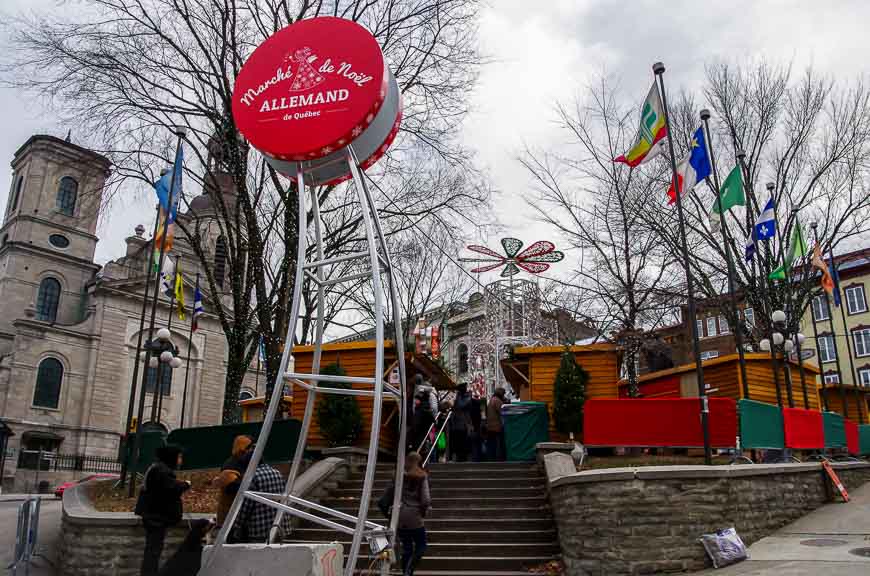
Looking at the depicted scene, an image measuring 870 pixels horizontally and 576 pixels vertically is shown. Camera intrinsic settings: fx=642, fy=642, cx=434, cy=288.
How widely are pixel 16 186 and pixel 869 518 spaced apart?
57.5m

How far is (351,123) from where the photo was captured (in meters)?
6.88

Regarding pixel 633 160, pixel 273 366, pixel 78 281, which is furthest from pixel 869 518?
pixel 78 281

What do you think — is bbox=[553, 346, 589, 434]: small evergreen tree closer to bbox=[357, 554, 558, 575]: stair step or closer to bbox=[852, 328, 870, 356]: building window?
bbox=[357, 554, 558, 575]: stair step

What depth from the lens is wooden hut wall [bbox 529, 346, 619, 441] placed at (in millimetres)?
16609

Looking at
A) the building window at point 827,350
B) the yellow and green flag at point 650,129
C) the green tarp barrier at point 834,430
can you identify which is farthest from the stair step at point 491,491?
the building window at point 827,350

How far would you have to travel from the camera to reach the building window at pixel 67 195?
49.8m

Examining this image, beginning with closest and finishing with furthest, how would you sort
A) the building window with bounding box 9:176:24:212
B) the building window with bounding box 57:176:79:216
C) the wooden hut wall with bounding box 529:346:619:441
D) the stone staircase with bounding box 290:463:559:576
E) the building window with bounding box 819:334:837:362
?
1. the stone staircase with bounding box 290:463:559:576
2. the wooden hut wall with bounding box 529:346:619:441
3. the building window with bounding box 819:334:837:362
4. the building window with bounding box 9:176:24:212
5. the building window with bounding box 57:176:79:216

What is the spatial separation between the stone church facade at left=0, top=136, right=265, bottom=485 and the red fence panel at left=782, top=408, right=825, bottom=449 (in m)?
34.2

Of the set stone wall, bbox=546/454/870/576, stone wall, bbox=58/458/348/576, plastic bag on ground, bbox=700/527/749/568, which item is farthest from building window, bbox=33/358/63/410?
plastic bag on ground, bbox=700/527/749/568

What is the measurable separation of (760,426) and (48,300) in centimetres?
5103

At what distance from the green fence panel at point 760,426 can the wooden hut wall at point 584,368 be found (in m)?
4.31

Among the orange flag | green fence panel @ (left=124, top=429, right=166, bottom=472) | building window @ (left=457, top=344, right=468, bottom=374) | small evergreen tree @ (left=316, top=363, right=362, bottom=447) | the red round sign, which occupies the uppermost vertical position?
building window @ (left=457, top=344, right=468, bottom=374)

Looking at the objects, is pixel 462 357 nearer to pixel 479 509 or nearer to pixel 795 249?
pixel 795 249

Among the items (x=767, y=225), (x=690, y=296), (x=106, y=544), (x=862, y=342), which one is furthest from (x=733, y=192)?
(x=862, y=342)
